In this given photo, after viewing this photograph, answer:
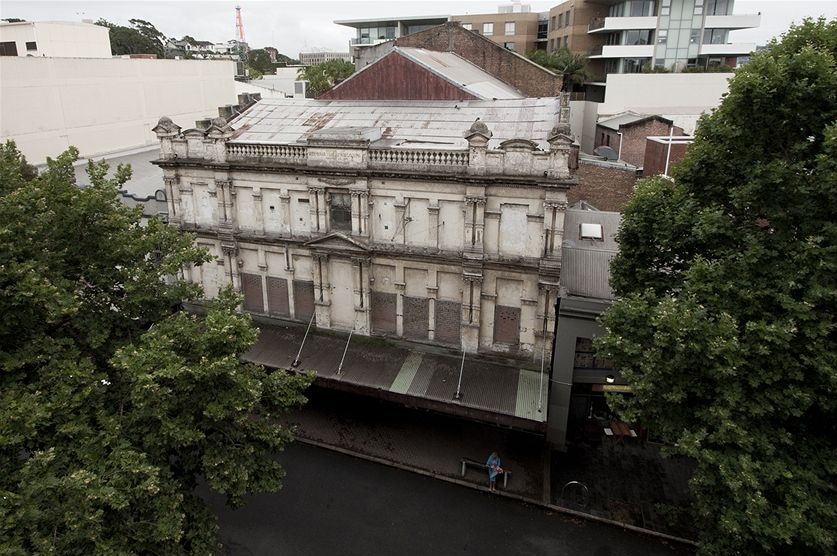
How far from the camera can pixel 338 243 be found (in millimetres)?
26469

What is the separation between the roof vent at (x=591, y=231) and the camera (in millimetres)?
27706

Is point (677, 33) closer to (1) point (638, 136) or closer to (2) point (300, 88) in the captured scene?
(1) point (638, 136)

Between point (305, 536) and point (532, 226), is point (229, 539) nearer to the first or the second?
point (305, 536)

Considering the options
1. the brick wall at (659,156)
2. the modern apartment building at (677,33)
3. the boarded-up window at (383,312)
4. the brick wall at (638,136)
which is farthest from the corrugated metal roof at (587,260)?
the modern apartment building at (677,33)

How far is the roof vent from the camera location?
27.7 metres

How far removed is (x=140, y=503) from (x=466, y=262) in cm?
1581

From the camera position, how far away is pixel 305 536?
2066 centimetres

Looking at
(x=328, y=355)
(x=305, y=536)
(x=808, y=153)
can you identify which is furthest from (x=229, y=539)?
(x=808, y=153)

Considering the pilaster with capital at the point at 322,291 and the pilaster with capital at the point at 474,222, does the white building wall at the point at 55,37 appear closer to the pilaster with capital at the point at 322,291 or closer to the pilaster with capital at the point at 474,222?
the pilaster with capital at the point at 322,291

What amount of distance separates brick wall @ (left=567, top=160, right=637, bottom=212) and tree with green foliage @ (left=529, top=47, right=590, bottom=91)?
89.8 feet

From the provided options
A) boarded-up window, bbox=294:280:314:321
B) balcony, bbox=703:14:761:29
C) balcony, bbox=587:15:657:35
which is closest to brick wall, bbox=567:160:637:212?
boarded-up window, bbox=294:280:314:321

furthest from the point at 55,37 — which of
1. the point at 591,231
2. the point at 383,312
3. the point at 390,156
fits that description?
the point at 591,231

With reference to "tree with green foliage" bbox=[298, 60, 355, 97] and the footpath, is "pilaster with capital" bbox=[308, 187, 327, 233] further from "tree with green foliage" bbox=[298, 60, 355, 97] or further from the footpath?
"tree with green foliage" bbox=[298, 60, 355, 97]

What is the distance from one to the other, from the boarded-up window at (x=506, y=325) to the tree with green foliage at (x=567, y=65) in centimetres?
4453
